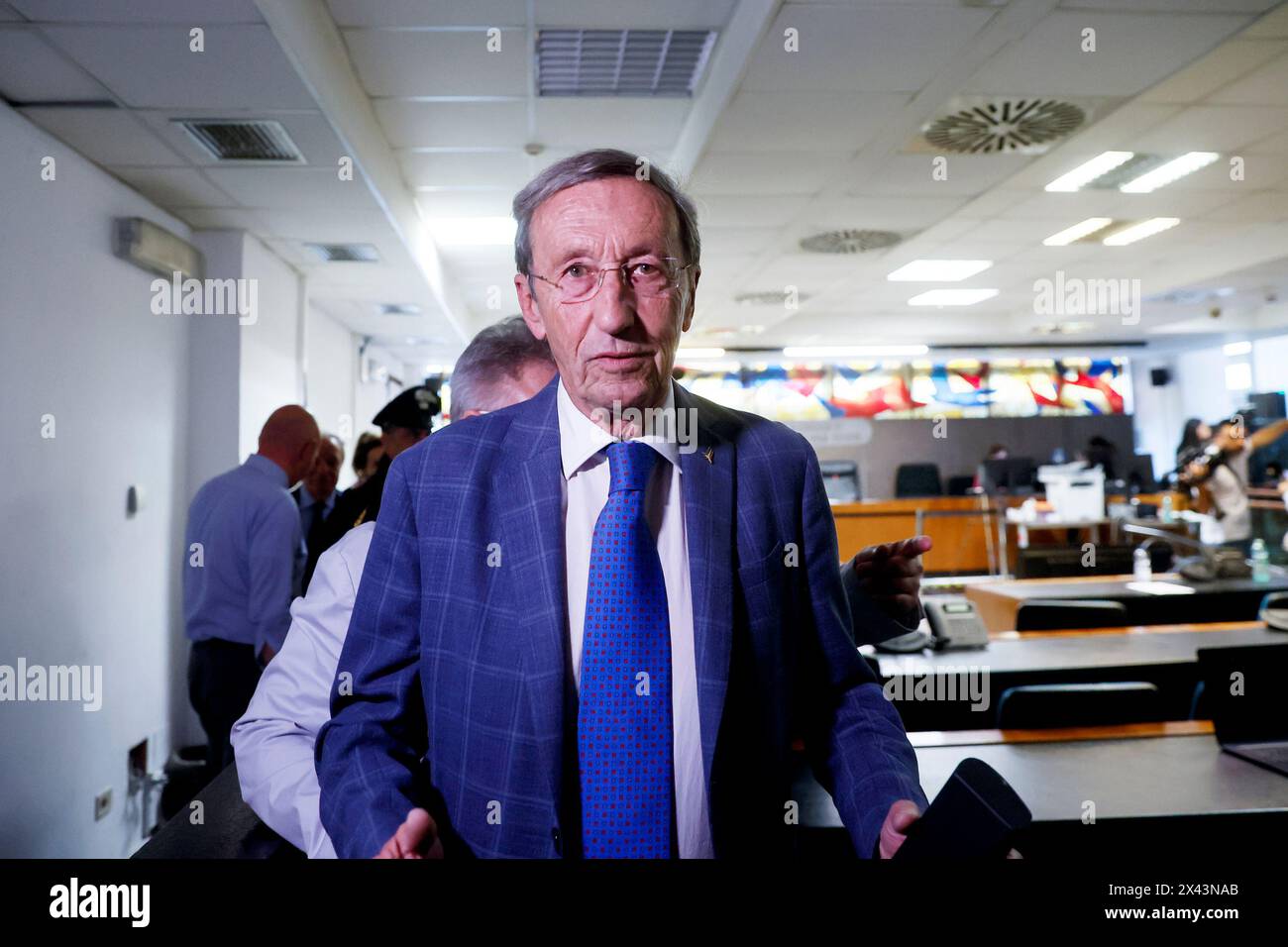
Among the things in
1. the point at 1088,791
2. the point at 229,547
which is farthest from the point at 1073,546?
A: the point at 229,547

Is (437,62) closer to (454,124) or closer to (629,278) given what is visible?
(454,124)

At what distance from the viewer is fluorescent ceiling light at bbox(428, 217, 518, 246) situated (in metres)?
6.48

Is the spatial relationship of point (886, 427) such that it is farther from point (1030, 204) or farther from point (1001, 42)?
point (1001, 42)

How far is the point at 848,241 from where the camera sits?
22.3 ft

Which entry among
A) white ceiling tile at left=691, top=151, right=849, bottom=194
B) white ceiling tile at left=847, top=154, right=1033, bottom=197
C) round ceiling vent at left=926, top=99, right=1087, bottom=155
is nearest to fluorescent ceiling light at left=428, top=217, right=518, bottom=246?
white ceiling tile at left=691, top=151, right=849, bottom=194

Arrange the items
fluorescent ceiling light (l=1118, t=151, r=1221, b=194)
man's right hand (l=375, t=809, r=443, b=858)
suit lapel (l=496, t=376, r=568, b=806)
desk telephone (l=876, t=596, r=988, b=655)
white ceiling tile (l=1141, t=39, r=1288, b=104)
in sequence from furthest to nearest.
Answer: fluorescent ceiling light (l=1118, t=151, r=1221, b=194) → white ceiling tile (l=1141, t=39, r=1288, b=104) → desk telephone (l=876, t=596, r=988, b=655) → suit lapel (l=496, t=376, r=568, b=806) → man's right hand (l=375, t=809, r=443, b=858)

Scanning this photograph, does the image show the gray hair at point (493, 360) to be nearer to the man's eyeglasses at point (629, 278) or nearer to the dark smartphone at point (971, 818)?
the man's eyeglasses at point (629, 278)

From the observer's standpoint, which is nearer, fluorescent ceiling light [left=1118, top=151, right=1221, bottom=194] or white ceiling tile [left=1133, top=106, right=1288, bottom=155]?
→ white ceiling tile [left=1133, top=106, right=1288, bottom=155]

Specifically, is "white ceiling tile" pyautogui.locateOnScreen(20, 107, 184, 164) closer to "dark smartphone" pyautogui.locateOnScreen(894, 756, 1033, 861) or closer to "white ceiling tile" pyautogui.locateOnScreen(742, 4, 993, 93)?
"white ceiling tile" pyautogui.locateOnScreen(742, 4, 993, 93)

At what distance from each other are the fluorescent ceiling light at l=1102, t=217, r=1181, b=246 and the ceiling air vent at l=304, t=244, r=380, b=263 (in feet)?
19.5

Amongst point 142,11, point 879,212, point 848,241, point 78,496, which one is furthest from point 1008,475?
point 142,11

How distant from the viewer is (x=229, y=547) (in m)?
3.34

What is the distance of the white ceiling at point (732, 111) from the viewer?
10.3 feet
